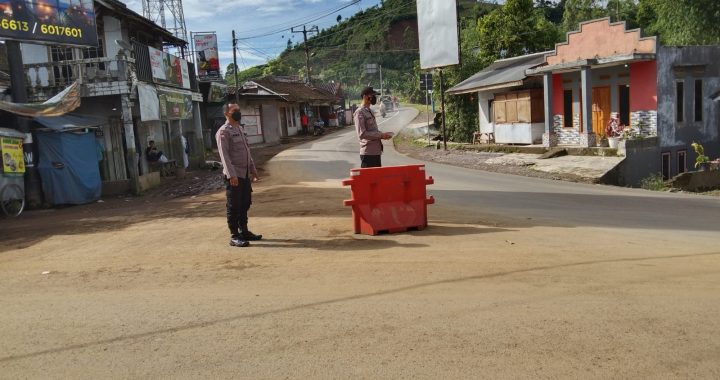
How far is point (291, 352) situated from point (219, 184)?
14.3 metres

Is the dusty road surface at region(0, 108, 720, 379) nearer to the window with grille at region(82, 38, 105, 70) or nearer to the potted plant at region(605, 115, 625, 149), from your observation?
the potted plant at region(605, 115, 625, 149)

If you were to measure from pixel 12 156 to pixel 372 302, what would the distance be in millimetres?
12056

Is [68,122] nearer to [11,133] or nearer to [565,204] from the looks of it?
[11,133]

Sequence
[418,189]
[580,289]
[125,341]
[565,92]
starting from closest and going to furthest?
[125,341], [580,289], [418,189], [565,92]

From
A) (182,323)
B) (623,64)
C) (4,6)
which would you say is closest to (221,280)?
(182,323)

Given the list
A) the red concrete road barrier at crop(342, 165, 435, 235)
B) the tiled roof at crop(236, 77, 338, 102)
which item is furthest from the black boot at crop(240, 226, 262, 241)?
the tiled roof at crop(236, 77, 338, 102)

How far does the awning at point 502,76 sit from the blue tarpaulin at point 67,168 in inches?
640

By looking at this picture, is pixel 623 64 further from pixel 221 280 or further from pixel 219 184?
pixel 221 280

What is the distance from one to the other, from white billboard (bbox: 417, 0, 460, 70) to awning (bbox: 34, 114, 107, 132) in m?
12.2

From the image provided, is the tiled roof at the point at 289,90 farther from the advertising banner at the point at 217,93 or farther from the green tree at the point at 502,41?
the green tree at the point at 502,41

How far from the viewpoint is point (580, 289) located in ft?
16.5

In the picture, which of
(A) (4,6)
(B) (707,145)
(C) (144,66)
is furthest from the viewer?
(B) (707,145)

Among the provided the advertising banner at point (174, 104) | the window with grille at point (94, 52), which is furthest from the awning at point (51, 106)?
the window with grille at point (94, 52)

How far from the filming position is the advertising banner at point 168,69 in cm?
2060
